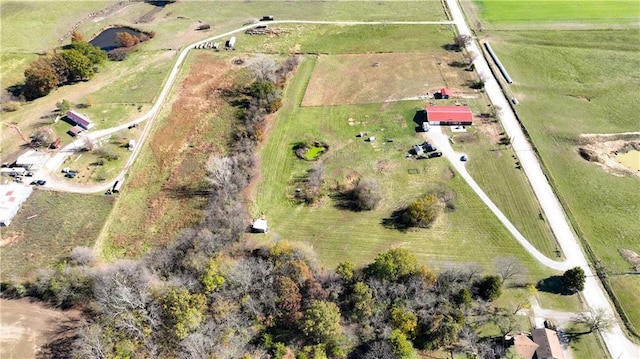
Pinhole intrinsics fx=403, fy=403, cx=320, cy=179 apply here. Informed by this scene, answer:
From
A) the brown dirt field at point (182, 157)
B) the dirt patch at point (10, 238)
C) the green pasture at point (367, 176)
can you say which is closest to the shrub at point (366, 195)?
the green pasture at point (367, 176)

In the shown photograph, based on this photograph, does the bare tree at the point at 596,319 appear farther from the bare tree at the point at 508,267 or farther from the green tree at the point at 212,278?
the green tree at the point at 212,278

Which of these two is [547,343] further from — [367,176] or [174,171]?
[174,171]

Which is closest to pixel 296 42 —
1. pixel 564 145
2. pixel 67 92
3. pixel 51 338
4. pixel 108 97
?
pixel 108 97

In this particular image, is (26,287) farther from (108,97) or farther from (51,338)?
(108,97)

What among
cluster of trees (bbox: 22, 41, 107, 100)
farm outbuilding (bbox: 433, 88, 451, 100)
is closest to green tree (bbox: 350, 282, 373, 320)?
farm outbuilding (bbox: 433, 88, 451, 100)

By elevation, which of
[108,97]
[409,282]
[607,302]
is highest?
[108,97]

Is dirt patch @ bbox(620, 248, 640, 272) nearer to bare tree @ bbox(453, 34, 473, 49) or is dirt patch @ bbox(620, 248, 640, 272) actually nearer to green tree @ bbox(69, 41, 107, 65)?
bare tree @ bbox(453, 34, 473, 49)
